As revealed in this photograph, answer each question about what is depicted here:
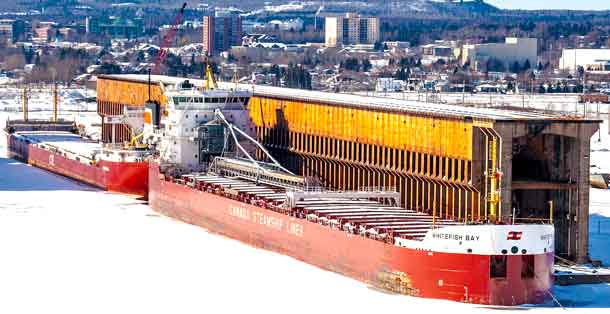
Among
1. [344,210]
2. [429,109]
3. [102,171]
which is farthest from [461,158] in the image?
[102,171]

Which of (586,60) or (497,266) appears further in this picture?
(586,60)

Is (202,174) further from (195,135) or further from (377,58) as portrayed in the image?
(377,58)

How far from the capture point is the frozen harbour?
40344 millimetres

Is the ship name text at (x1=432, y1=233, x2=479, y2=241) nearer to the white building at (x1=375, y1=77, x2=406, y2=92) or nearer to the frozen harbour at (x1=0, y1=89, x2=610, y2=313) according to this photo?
the frozen harbour at (x1=0, y1=89, x2=610, y2=313)

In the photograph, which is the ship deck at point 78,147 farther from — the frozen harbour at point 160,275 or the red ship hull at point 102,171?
the frozen harbour at point 160,275

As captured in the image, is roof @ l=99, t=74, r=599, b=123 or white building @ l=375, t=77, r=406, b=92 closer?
roof @ l=99, t=74, r=599, b=123

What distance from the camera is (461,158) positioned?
151 feet

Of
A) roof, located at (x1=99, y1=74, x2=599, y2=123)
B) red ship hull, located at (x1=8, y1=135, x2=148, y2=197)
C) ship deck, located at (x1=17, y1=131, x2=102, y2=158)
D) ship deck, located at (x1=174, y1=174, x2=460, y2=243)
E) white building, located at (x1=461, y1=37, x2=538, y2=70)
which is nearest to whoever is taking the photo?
ship deck, located at (x1=174, y1=174, x2=460, y2=243)

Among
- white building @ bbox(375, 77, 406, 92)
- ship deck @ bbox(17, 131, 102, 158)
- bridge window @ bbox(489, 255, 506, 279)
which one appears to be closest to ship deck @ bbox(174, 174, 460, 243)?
bridge window @ bbox(489, 255, 506, 279)

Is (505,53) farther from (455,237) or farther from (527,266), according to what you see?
(455,237)

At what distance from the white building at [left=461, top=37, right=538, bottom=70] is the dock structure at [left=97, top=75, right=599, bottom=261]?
118 meters

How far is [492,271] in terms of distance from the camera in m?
40.0

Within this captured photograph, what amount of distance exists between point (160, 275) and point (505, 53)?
141m

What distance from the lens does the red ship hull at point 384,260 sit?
4012 cm
